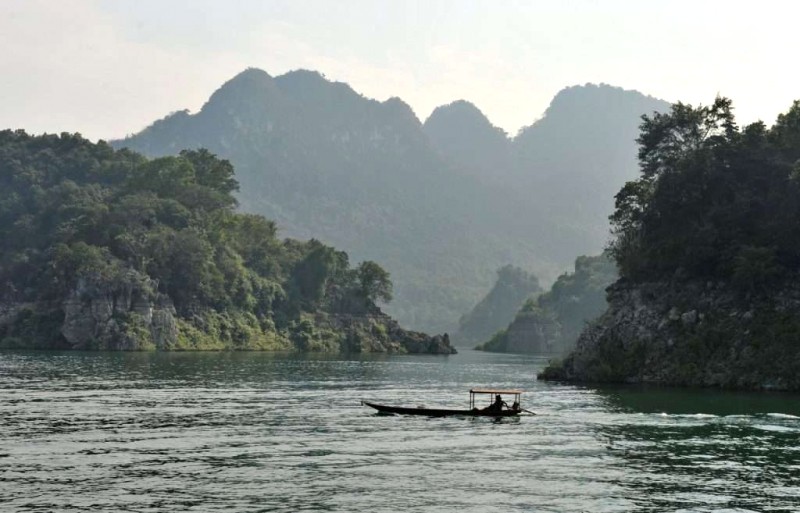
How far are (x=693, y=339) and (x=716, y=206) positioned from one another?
691 inches

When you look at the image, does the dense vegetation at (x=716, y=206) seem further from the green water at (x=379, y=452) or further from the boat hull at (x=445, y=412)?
the boat hull at (x=445, y=412)

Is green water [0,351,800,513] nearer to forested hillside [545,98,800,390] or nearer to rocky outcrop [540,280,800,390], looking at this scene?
rocky outcrop [540,280,800,390]

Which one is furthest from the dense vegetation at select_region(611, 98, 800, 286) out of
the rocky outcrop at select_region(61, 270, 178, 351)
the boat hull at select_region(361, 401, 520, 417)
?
the rocky outcrop at select_region(61, 270, 178, 351)

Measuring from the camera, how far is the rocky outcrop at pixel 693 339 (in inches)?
3893

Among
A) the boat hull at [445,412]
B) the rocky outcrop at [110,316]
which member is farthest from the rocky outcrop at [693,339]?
the rocky outcrop at [110,316]

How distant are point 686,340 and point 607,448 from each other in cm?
5400

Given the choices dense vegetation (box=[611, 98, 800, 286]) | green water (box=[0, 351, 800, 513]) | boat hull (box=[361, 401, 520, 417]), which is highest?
dense vegetation (box=[611, 98, 800, 286])

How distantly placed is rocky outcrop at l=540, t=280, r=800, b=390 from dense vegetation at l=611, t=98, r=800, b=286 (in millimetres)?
2509

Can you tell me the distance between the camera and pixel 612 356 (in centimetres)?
11162

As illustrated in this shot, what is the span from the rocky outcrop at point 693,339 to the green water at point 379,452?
28.2 ft

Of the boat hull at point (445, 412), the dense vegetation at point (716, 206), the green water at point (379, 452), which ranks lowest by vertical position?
the green water at point (379, 452)

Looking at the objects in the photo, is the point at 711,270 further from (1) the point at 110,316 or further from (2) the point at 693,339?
(1) the point at 110,316

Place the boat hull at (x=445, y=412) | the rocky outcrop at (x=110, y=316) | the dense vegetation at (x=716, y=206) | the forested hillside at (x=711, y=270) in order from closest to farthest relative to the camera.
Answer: the boat hull at (x=445, y=412), the forested hillside at (x=711, y=270), the dense vegetation at (x=716, y=206), the rocky outcrop at (x=110, y=316)

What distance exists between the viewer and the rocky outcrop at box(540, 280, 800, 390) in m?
98.9
